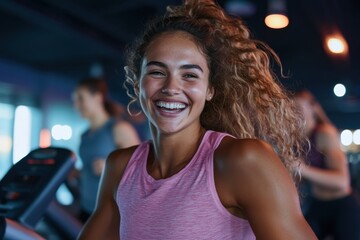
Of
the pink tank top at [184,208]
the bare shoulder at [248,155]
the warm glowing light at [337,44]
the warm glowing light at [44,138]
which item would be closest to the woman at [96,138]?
the pink tank top at [184,208]

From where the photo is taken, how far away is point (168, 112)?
1.44 m

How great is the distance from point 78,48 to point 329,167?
588 cm

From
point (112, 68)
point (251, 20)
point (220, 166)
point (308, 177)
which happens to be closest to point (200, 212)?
point (220, 166)

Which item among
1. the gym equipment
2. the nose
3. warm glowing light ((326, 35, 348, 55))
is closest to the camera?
the nose

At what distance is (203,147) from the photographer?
143 centimetres

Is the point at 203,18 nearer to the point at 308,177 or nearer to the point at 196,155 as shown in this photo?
the point at 196,155

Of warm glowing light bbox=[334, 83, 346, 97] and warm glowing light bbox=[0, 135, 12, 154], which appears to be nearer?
warm glowing light bbox=[0, 135, 12, 154]

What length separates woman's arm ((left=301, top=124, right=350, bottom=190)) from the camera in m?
3.46

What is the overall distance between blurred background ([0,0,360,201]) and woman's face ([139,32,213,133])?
438 cm

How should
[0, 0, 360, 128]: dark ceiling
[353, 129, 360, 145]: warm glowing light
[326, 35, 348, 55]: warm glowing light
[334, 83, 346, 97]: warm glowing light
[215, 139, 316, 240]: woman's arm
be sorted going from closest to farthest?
[215, 139, 316, 240]: woman's arm < [326, 35, 348, 55]: warm glowing light < [0, 0, 360, 128]: dark ceiling < [334, 83, 346, 97]: warm glowing light < [353, 129, 360, 145]: warm glowing light

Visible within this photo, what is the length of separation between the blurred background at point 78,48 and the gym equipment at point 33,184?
4.00 meters

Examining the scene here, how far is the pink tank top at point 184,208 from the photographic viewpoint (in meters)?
1.32

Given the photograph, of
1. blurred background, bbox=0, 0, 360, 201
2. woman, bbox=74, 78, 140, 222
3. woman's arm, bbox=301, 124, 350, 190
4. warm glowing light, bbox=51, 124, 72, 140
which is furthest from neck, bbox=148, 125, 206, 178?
warm glowing light, bbox=51, 124, 72, 140

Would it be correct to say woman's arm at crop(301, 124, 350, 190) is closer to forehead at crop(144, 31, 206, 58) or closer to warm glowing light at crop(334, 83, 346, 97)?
forehead at crop(144, 31, 206, 58)
